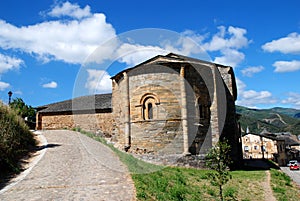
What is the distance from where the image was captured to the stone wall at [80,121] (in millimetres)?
25688

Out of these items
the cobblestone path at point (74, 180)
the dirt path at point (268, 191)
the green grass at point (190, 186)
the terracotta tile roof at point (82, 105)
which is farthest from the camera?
the terracotta tile roof at point (82, 105)

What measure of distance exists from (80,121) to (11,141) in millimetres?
15947

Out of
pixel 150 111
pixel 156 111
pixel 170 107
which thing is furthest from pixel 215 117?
pixel 150 111

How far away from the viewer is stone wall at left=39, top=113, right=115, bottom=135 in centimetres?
2569

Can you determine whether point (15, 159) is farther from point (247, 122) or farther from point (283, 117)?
point (283, 117)

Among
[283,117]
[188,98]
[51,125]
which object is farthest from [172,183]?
[283,117]

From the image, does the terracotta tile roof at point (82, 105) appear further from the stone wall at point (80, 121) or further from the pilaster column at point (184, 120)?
the pilaster column at point (184, 120)

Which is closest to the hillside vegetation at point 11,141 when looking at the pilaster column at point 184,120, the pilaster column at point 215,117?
the pilaster column at point 184,120

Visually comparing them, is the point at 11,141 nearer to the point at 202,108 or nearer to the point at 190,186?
the point at 190,186

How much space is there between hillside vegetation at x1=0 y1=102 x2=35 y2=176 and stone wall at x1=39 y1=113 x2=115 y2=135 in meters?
10.7

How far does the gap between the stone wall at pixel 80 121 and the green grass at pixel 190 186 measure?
10027mm

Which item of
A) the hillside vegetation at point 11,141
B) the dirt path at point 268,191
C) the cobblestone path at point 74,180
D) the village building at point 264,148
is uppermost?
the hillside vegetation at point 11,141

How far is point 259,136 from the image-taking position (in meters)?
46.2

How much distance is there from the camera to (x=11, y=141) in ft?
37.5
